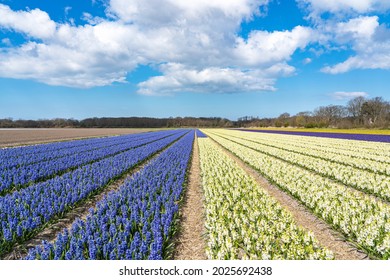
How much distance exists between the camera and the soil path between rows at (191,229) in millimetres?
5684

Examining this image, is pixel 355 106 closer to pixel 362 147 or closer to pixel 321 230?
pixel 362 147

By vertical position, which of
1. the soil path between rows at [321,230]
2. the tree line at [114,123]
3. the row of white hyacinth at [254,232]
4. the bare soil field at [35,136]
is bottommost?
the soil path between rows at [321,230]

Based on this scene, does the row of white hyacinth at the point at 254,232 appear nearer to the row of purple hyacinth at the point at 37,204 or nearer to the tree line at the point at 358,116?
the row of purple hyacinth at the point at 37,204

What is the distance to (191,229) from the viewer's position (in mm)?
6949

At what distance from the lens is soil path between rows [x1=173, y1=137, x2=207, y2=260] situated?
5.68m

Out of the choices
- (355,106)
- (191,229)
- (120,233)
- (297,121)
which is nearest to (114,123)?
(297,121)

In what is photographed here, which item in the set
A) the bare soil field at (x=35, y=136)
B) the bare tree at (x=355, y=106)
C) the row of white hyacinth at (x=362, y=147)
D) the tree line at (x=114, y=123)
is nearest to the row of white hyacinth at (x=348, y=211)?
the row of white hyacinth at (x=362, y=147)

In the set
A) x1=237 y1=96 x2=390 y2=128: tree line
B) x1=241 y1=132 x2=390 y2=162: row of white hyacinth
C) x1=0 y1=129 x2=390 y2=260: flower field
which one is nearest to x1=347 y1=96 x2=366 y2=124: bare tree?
x1=237 y1=96 x2=390 y2=128: tree line

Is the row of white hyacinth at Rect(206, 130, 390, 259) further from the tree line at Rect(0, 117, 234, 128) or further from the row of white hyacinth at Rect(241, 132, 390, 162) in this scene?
the tree line at Rect(0, 117, 234, 128)

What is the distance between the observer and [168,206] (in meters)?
7.64

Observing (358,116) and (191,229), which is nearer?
(191,229)

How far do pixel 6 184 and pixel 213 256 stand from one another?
948 cm
